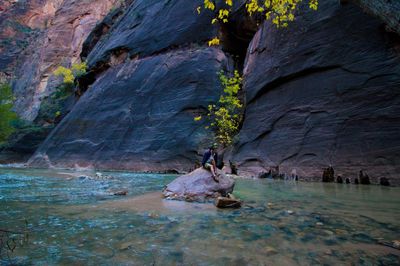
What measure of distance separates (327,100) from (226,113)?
5728 mm

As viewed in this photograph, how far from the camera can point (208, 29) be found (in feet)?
66.6

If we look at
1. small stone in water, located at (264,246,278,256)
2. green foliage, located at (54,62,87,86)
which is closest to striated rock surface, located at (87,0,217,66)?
green foliage, located at (54,62,87,86)

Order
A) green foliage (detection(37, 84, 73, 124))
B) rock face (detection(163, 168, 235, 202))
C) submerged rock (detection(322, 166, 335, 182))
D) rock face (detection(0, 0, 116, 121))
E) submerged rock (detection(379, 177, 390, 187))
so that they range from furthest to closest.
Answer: rock face (detection(0, 0, 116, 121))
green foliage (detection(37, 84, 73, 124))
submerged rock (detection(322, 166, 335, 182))
submerged rock (detection(379, 177, 390, 187))
rock face (detection(163, 168, 235, 202))

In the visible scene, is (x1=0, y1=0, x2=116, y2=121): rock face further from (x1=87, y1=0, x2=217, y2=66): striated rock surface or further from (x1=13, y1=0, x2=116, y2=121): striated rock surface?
(x1=87, y1=0, x2=217, y2=66): striated rock surface

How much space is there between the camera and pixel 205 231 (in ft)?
14.8

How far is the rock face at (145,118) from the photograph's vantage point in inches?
669

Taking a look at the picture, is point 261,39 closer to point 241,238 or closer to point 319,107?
point 319,107

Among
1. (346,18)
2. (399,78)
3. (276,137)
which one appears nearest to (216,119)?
(276,137)

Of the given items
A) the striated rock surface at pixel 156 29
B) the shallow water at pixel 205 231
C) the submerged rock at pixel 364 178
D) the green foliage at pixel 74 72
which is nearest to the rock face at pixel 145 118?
the striated rock surface at pixel 156 29

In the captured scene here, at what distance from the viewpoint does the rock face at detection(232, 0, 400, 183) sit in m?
10.2

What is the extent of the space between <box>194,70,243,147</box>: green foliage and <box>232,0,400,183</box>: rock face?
1.13 metres

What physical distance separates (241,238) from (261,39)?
47.5 feet

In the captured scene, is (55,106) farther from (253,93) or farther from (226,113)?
(253,93)

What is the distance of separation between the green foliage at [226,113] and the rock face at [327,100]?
3.71ft
